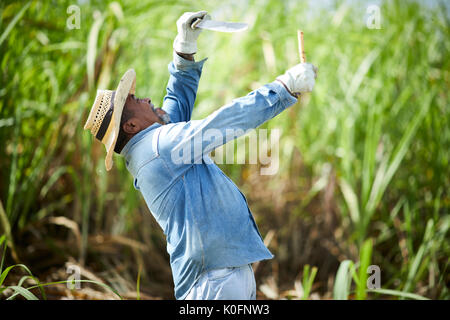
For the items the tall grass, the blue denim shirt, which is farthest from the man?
the tall grass

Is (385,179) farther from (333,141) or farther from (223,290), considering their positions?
(223,290)

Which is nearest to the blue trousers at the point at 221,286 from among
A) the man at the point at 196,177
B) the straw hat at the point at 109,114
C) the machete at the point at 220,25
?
Result: the man at the point at 196,177

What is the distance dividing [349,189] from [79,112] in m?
1.27

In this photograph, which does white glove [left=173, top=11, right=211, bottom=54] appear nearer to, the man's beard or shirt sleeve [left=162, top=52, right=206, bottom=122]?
shirt sleeve [left=162, top=52, right=206, bottom=122]

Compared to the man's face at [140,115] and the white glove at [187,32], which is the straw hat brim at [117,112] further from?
the white glove at [187,32]

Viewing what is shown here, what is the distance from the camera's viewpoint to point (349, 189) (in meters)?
2.16

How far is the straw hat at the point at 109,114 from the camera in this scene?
1.15 meters

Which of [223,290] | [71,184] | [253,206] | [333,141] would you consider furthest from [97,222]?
[333,141]

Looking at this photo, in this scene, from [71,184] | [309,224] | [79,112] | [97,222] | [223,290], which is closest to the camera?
[223,290]

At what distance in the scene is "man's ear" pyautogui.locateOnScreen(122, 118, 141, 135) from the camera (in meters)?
1.19

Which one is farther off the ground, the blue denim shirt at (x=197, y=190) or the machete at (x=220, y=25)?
the machete at (x=220, y=25)

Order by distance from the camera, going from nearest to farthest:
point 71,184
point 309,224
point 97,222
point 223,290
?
point 223,290 → point 97,222 → point 71,184 → point 309,224

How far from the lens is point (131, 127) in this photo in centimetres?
119

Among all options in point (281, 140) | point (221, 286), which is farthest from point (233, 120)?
point (281, 140)
